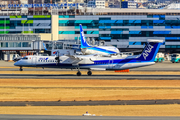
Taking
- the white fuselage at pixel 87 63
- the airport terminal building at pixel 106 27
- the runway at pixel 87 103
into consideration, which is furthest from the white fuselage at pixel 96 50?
the runway at pixel 87 103

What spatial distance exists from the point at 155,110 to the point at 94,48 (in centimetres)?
7953

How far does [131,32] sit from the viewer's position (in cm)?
17200

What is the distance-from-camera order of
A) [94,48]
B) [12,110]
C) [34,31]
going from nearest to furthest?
[12,110], [94,48], [34,31]

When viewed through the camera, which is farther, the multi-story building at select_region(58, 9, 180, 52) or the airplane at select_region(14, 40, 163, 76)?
the multi-story building at select_region(58, 9, 180, 52)

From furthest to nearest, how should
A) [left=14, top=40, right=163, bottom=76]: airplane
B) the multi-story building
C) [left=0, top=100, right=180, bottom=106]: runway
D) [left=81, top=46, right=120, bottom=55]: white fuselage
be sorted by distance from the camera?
the multi-story building → [left=81, top=46, right=120, bottom=55]: white fuselage → [left=14, top=40, right=163, bottom=76]: airplane → [left=0, top=100, right=180, bottom=106]: runway

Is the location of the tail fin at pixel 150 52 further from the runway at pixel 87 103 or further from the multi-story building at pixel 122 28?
the multi-story building at pixel 122 28

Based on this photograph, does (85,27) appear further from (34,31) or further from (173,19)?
(173,19)

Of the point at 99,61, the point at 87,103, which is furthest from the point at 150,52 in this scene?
the point at 87,103

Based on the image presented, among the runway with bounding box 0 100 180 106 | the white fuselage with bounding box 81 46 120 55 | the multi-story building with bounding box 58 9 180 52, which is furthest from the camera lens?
the multi-story building with bounding box 58 9 180 52

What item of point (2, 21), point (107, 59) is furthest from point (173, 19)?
point (107, 59)

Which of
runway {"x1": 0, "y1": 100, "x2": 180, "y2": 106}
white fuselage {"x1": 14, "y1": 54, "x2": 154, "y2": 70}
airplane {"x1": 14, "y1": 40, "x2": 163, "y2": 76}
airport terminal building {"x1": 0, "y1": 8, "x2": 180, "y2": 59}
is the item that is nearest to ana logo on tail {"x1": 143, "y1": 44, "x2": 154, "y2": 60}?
airplane {"x1": 14, "y1": 40, "x2": 163, "y2": 76}

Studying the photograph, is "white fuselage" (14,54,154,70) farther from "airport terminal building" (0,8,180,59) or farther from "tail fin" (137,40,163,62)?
"airport terminal building" (0,8,180,59)

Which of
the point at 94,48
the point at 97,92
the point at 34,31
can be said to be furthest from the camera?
the point at 34,31

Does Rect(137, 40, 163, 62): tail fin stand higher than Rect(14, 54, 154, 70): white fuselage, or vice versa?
Rect(137, 40, 163, 62): tail fin
